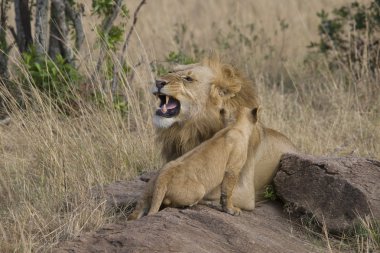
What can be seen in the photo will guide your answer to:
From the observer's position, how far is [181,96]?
5848 millimetres

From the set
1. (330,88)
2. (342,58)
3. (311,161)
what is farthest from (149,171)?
(342,58)

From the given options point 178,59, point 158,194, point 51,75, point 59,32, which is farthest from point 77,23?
point 158,194

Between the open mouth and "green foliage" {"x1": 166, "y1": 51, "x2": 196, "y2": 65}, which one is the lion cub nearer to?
the open mouth

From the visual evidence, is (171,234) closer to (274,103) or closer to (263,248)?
(263,248)

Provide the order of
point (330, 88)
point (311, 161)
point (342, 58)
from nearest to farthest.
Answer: point (311, 161)
point (330, 88)
point (342, 58)

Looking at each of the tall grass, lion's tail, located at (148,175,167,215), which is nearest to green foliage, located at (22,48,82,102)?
the tall grass

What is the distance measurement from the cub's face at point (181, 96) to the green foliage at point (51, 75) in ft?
7.69

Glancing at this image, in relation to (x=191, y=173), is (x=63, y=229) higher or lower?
lower

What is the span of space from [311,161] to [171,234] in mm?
1686

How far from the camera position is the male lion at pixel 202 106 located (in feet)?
19.2

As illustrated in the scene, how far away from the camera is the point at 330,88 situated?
1048cm

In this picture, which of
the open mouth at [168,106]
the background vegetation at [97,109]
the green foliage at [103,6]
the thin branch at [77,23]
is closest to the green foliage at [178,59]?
the background vegetation at [97,109]

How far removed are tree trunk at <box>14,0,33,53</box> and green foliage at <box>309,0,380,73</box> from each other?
3681 millimetres

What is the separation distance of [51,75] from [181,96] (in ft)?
8.94
